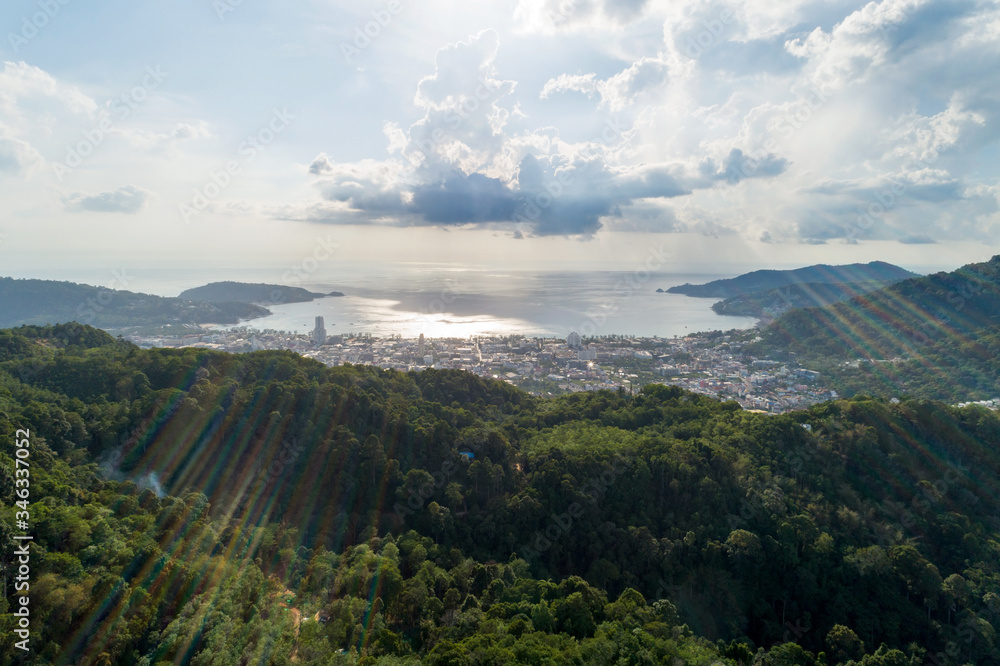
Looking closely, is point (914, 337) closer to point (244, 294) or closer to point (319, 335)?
point (319, 335)

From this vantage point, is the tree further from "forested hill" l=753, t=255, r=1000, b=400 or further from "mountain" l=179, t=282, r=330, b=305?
"mountain" l=179, t=282, r=330, b=305

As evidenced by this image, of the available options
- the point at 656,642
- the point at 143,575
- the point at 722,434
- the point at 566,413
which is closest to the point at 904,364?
the point at 722,434

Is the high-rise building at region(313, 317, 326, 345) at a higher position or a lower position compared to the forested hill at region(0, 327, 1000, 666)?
higher

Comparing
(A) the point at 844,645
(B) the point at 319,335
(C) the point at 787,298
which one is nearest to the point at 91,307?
(B) the point at 319,335

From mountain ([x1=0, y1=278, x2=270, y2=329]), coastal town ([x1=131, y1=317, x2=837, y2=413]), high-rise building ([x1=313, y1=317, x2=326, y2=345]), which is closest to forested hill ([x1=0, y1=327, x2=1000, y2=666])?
coastal town ([x1=131, y1=317, x2=837, y2=413])

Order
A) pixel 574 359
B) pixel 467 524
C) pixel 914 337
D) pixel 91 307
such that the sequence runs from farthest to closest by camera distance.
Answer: pixel 91 307, pixel 574 359, pixel 914 337, pixel 467 524

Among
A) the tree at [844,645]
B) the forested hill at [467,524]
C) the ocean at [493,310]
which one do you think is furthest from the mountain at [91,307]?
the tree at [844,645]

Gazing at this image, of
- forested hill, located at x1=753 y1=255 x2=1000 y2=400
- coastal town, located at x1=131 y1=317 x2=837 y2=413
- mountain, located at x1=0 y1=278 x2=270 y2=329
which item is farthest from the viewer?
mountain, located at x1=0 y1=278 x2=270 y2=329
